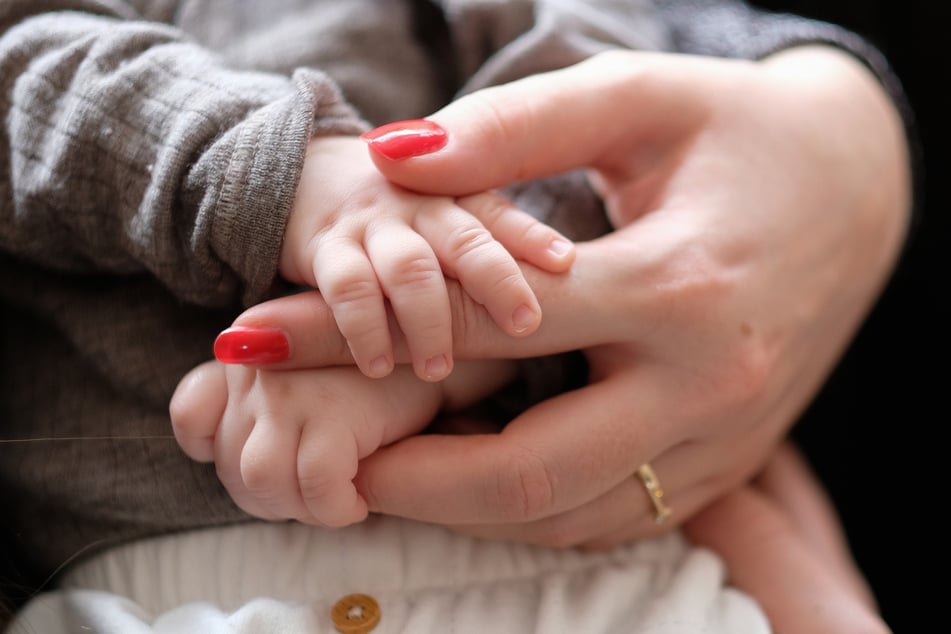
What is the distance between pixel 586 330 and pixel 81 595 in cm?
36

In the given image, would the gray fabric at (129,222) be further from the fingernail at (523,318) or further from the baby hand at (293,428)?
the fingernail at (523,318)

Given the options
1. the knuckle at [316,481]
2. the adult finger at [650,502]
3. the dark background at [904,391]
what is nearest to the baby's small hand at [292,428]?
the knuckle at [316,481]

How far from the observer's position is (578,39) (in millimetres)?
670

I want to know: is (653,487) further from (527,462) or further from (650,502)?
(527,462)

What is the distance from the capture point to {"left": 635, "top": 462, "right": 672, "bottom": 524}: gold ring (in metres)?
0.57

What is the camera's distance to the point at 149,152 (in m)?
0.49

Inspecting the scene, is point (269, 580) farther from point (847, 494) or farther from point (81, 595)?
point (847, 494)

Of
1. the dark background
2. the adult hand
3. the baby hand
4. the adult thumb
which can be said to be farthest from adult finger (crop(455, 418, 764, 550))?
the dark background

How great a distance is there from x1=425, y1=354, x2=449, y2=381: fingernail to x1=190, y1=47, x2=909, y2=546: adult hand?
2cm

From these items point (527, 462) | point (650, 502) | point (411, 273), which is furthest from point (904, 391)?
point (411, 273)

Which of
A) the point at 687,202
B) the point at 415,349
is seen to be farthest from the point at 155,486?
the point at 687,202

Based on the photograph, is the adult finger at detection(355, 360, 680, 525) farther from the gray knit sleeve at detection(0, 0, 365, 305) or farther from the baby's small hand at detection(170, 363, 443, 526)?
the gray knit sleeve at detection(0, 0, 365, 305)

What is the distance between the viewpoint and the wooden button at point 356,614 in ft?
1.67

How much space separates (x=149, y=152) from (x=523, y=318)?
0.26 m
